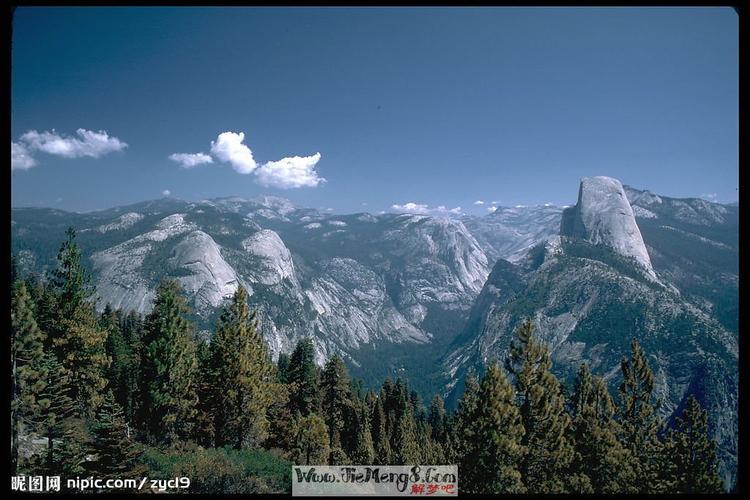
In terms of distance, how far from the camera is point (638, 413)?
21.6 metres

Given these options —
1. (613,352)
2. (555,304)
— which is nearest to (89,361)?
(613,352)

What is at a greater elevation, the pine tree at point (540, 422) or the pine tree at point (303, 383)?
the pine tree at point (540, 422)

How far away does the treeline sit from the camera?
14.4 m

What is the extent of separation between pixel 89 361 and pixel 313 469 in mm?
18568

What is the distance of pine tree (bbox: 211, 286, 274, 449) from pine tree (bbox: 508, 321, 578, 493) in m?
14.1

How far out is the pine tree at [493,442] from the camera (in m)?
15.5

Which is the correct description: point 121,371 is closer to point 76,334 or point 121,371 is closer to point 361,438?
point 76,334

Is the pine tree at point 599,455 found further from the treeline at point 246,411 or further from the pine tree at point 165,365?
the pine tree at point 165,365

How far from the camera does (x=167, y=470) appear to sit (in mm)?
12445

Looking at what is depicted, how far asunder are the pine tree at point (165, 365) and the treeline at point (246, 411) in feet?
0.21

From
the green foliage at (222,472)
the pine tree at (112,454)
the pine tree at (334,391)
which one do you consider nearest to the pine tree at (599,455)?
the green foliage at (222,472)

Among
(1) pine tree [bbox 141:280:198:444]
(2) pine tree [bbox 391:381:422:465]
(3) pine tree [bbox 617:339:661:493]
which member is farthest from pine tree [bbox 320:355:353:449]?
(3) pine tree [bbox 617:339:661:493]

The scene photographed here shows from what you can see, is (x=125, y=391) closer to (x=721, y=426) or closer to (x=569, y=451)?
(x=569, y=451)

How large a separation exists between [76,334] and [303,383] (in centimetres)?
2036
